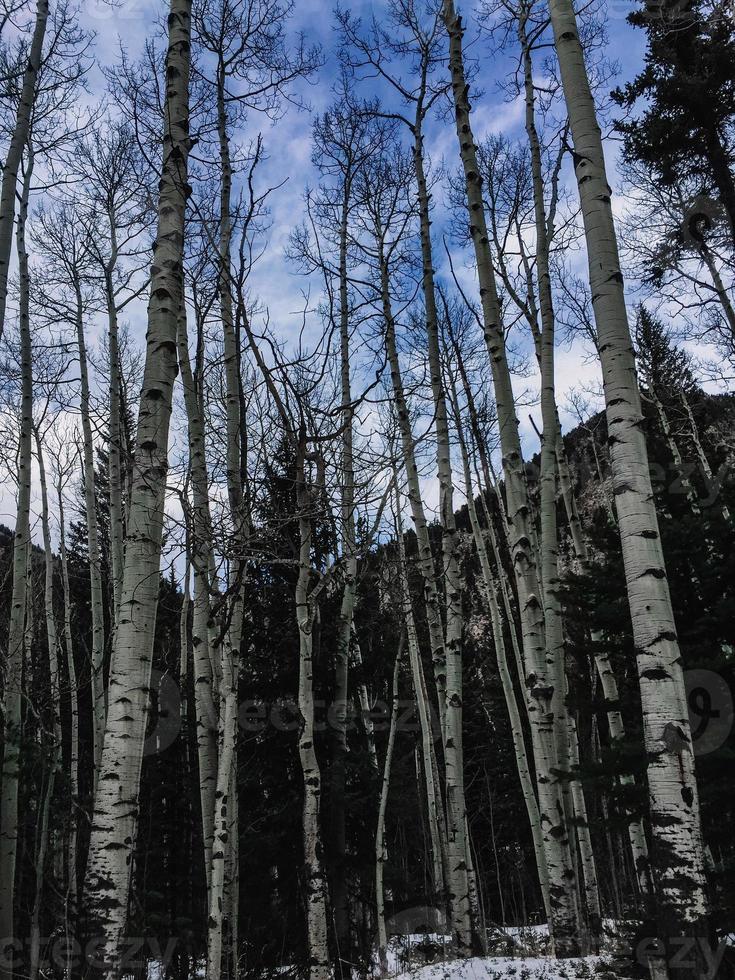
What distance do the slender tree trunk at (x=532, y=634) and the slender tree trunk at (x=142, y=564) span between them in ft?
10.2

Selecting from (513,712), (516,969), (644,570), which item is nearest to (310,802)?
(516,969)

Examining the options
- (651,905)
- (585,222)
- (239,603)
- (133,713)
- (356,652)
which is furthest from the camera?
(356,652)

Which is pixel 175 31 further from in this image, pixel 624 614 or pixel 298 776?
pixel 298 776

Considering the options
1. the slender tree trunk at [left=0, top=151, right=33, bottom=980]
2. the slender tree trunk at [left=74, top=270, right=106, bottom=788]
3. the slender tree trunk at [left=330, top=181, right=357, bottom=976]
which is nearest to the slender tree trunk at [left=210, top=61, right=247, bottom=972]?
the slender tree trunk at [left=330, top=181, right=357, bottom=976]

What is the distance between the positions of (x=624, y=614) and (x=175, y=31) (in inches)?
241

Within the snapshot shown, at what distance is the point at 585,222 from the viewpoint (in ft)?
14.5

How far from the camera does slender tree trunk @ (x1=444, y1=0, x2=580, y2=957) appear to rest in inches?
207

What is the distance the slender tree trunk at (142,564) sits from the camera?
304 centimetres

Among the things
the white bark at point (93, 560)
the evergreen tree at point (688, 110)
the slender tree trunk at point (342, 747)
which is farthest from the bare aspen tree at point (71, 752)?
the evergreen tree at point (688, 110)

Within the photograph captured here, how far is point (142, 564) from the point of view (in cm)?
362

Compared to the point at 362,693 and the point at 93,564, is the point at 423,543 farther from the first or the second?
the point at 362,693

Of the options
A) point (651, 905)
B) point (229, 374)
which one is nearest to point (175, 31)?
point (229, 374)

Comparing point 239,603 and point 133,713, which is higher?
point 239,603

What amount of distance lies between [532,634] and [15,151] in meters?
7.07
